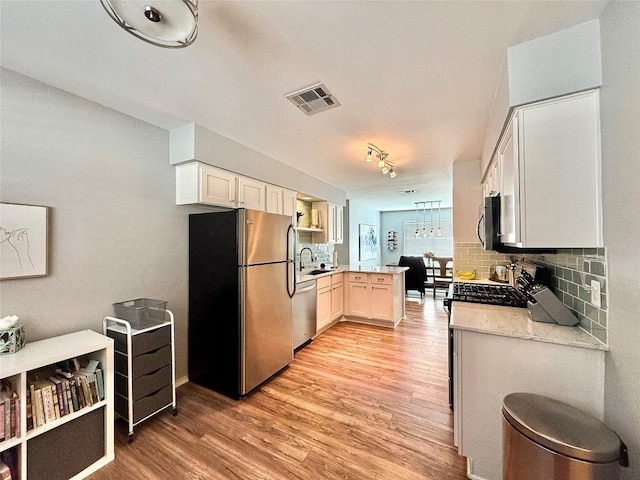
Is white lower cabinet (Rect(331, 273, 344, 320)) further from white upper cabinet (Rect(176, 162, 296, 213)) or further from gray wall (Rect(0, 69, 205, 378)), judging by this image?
gray wall (Rect(0, 69, 205, 378))

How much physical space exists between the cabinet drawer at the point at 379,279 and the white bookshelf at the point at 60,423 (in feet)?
11.5

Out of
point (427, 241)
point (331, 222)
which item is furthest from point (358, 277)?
point (427, 241)

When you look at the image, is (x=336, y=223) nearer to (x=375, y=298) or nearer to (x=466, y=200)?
(x=375, y=298)

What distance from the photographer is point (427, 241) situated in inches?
329

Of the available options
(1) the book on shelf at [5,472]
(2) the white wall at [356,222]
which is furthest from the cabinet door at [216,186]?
(2) the white wall at [356,222]

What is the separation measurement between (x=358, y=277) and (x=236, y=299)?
8.43 feet

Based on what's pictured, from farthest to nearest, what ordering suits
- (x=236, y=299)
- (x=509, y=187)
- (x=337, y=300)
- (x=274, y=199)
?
1. (x=337, y=300)
2. (x=274, y=199)
3. (x=236, y=299)
4. (x=509, y=187)

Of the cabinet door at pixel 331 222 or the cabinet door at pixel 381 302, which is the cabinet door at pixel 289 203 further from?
the cabinet door at pixel 381 302

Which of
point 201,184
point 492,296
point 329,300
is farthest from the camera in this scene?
point 329,300

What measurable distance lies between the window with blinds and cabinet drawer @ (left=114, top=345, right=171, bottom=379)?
7.78 m

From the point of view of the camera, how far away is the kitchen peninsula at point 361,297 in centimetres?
409

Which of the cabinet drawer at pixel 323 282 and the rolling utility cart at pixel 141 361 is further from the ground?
the cabinet drawer at pixel 323 282

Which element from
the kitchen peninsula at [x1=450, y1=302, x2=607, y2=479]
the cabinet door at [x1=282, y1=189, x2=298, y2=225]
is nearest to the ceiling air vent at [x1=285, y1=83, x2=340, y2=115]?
the cabinet door at [x1=282, y1=189, x2=298, y2=225]

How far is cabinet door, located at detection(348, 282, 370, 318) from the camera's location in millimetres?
4422
